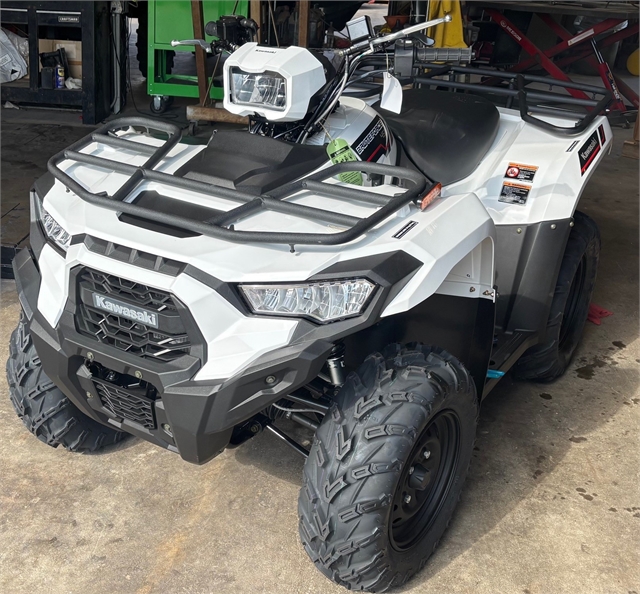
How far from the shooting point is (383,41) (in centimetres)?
250

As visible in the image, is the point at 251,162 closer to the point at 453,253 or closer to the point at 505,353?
the point at 453,253

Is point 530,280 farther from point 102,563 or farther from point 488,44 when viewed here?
point 488,44

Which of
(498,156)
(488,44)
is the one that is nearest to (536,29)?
(488,44)

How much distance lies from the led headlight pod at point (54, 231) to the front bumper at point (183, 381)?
0.13 meters

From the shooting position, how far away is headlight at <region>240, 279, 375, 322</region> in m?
1.99

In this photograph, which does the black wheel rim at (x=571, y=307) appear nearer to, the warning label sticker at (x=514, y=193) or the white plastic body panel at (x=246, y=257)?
Result: the warning label sticker at (x=514, y=193)

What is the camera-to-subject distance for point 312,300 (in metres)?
2.00

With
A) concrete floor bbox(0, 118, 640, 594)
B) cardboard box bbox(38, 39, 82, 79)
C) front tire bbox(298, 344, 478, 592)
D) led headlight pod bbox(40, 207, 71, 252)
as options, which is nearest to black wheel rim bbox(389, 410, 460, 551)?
front tire bbox(298, 344, 478, 592)

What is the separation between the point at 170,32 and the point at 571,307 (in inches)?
187

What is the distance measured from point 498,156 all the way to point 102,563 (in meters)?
1.98

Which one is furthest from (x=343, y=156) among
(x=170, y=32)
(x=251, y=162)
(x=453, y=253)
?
(x=170, y=32)

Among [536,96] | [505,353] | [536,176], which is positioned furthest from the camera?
[536,96]

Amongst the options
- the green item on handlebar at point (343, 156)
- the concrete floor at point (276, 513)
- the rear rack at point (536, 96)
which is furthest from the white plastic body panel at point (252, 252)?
the rear rack at point (536, 96)

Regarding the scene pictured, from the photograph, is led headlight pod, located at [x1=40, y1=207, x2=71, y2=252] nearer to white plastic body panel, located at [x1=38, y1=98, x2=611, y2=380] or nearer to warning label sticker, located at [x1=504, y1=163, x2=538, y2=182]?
white plastic body panel, located at [x1=38, y1=98, x2=611, y2=380]
